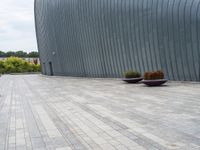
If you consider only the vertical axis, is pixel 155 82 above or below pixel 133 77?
below

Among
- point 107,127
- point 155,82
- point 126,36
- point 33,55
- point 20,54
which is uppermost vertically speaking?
point 20,54

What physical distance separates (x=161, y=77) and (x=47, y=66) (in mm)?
39220

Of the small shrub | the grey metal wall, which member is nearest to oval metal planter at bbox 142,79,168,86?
the small shrub

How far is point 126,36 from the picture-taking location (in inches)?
1111

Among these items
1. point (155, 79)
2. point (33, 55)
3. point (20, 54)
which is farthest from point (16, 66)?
point (155, 79)

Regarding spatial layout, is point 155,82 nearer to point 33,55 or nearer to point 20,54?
point 33,55

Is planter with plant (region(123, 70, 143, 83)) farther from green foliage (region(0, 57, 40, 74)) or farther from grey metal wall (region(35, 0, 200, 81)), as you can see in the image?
green foliage (region(0, 57, 40, 74))

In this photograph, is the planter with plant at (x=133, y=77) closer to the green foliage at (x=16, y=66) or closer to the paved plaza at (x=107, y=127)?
the paved plaza at (x=107, y=127)

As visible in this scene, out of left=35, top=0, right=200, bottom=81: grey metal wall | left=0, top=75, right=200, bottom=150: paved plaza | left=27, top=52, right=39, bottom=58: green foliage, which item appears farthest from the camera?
left=27, top=52, right=39, bottom=58: green foliage

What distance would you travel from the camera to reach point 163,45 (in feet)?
76.9

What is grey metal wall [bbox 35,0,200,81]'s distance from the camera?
21.4 meters

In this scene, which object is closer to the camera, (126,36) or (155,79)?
(155,79)

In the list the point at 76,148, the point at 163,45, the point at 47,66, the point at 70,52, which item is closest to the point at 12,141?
the point at 76,148

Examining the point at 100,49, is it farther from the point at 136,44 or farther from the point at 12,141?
the point at 12,141
